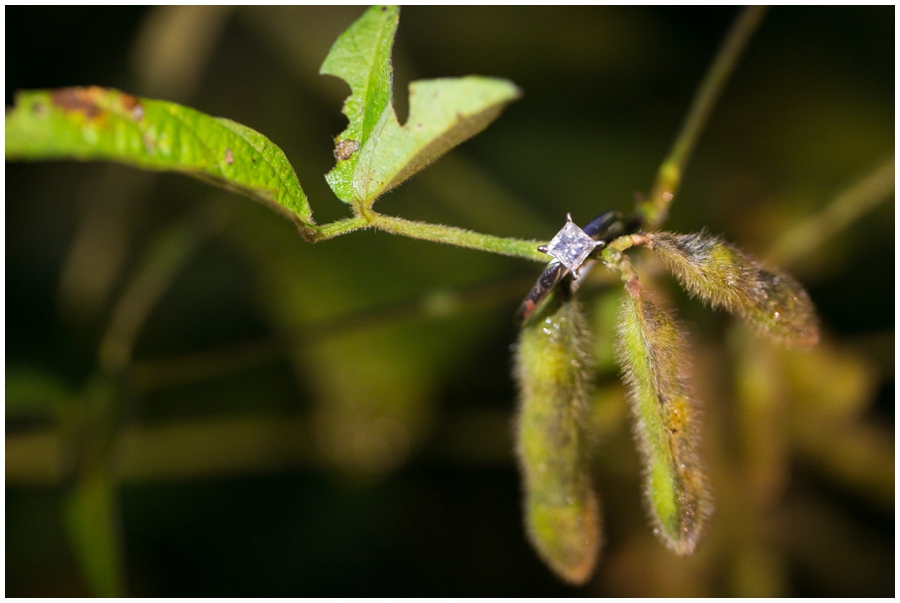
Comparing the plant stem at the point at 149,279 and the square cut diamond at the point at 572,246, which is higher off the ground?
the plant stem at the point at 149,279

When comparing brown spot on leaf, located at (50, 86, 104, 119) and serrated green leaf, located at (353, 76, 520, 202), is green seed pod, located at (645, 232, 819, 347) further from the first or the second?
brown spot on leaf, located at (50, 86, 104, 119)

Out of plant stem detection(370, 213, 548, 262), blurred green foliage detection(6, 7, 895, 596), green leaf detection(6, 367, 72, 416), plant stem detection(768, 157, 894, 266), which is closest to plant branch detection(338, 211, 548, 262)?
plant stem detection(370, 213, 548, 262)

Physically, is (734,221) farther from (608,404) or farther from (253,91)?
(253,91)

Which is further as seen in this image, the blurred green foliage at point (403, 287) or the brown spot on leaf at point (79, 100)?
the blurred green foliage at point (403, 287)

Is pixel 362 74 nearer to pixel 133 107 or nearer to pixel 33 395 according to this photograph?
pixel 133 107

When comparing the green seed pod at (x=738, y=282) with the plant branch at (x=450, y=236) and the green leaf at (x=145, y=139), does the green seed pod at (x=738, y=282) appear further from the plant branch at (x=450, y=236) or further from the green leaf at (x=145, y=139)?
the green leaf at (x=145, y=139)

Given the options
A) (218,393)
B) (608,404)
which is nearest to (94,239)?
(218,393)

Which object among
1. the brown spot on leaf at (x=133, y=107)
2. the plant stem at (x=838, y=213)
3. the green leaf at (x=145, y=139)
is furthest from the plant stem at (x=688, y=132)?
the brown spot on leaf at (x=133, y=107)
